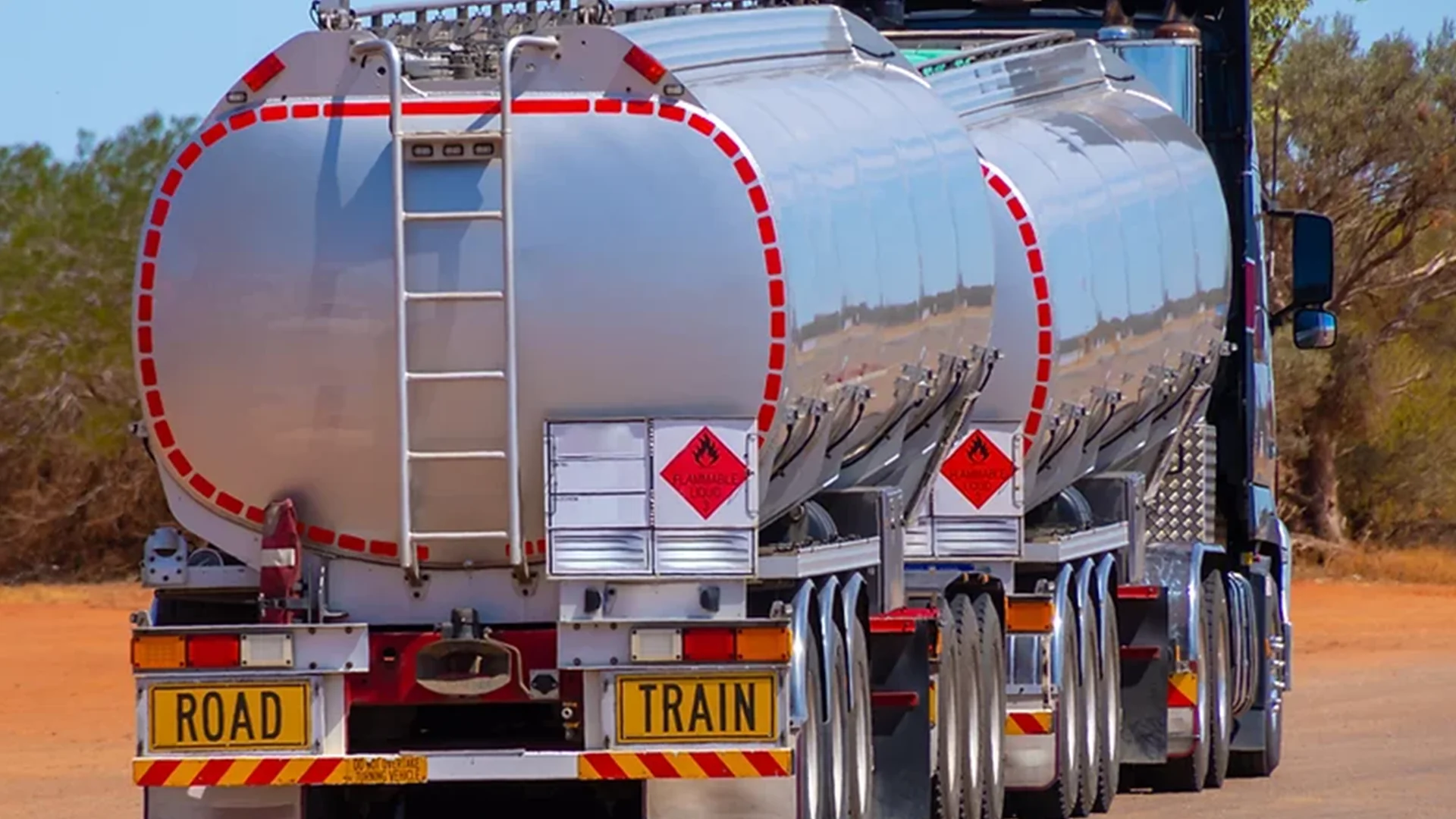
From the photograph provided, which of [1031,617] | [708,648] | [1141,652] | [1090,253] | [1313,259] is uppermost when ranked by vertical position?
[1313,259]

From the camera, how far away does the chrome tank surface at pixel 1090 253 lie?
14648 mm

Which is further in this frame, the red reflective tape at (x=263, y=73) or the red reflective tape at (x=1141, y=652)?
the red reflective tape at (x=1141, y=652)

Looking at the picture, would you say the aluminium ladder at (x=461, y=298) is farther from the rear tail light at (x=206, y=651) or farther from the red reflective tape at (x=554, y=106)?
the rear tail light at (x=206, y=651)

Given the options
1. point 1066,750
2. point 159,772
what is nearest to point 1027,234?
point 1066,750

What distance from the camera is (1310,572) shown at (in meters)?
42.4

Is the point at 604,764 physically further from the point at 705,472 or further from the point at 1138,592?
the point at 1138,592

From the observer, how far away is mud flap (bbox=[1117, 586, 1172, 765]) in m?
17.1

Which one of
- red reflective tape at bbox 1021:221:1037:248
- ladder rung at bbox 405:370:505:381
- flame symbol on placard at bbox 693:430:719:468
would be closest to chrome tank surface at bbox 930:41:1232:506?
red reflective tape at bbox 1021:221:1037:248

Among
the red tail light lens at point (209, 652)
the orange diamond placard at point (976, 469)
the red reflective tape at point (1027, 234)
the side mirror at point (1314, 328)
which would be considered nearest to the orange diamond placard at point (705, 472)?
the red tail light lens at point (209, 652)

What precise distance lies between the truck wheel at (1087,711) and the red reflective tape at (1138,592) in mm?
1093

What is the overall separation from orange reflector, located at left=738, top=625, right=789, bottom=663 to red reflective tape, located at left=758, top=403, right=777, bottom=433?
67cm

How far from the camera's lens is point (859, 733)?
12.1 meters

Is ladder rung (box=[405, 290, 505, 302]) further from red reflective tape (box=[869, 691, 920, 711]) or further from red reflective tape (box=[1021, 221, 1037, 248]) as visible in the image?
red reflective tape (box=[1021, 221, 1037, 248])

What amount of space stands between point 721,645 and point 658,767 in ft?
1.45
